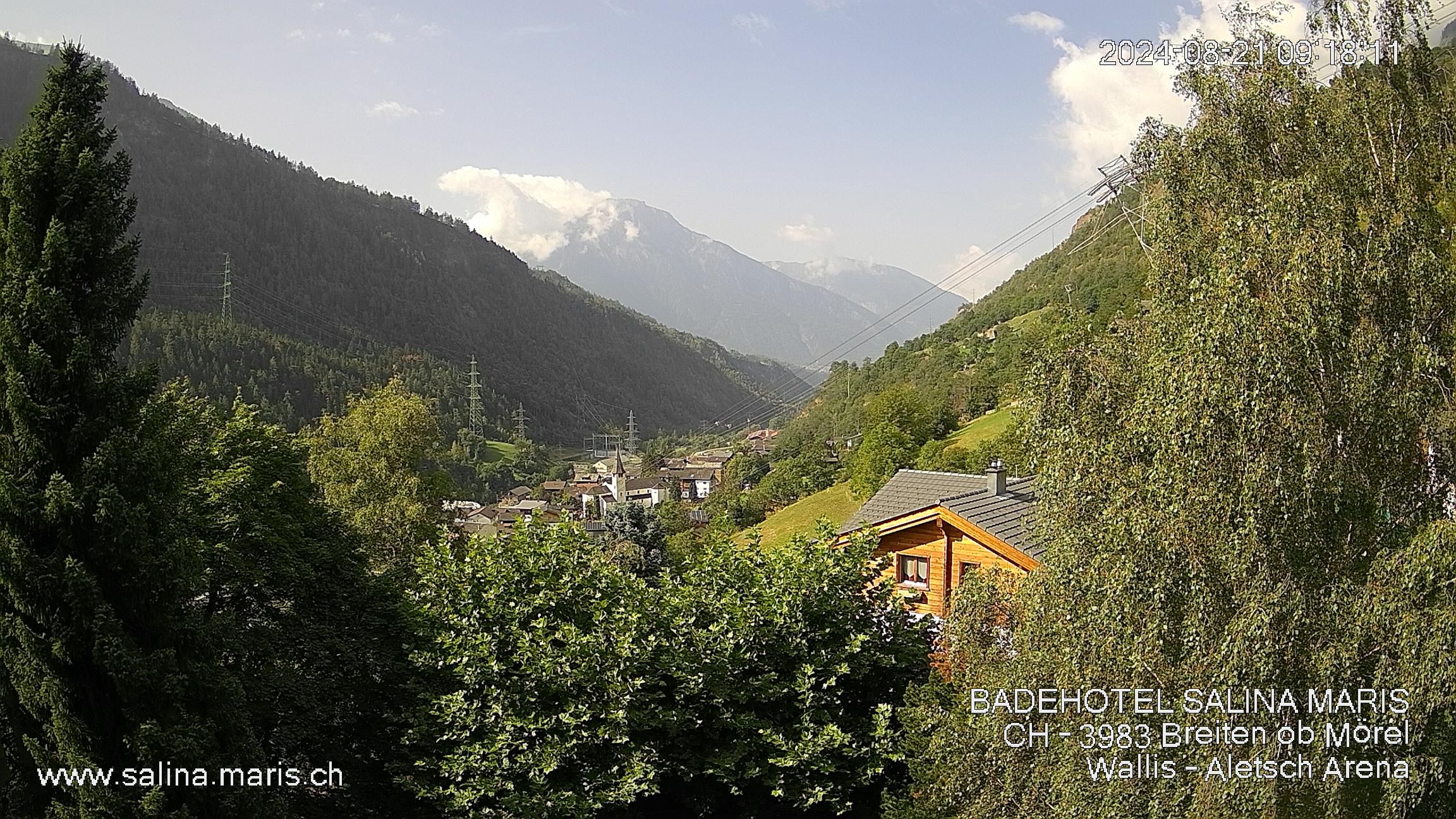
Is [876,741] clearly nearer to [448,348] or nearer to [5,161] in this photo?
[5,161]

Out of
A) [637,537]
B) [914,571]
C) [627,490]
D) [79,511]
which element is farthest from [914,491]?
[627,490]

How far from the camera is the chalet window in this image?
22.6 metres

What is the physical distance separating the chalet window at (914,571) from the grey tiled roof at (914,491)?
2913 mm

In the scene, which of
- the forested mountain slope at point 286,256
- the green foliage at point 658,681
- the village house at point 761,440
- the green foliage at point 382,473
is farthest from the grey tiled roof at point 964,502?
the forested mountain slope at point 286,256

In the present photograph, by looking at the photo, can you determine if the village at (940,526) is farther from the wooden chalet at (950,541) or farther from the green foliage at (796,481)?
the green foliage at (796,481)

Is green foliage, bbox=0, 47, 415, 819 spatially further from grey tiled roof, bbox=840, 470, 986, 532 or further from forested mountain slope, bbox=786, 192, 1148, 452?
forested mountain slope, bbox=786, 192, 1148, 452

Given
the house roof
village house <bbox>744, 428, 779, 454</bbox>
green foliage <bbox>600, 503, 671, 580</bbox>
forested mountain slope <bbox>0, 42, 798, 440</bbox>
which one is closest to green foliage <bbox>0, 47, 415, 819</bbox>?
green foliage <bbox>600, 503, 671, 580</bbox>

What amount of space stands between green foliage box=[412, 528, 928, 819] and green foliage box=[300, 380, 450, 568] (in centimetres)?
1120

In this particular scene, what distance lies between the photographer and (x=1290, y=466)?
9.12 meters

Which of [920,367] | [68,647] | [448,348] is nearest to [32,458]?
[68,647]

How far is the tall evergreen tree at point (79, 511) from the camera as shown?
8875mm

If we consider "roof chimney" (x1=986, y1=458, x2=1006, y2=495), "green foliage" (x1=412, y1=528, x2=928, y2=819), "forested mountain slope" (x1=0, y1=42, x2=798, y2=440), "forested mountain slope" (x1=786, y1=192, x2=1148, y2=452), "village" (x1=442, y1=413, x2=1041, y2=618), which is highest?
"forested mountain slope" (x1=0, y1=42, x2=798, y2=440)

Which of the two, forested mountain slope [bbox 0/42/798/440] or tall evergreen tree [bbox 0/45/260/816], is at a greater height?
forested mountain slope [bbox 0/42/798/440]

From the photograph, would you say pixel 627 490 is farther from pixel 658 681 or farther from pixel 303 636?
pixel 658 681
